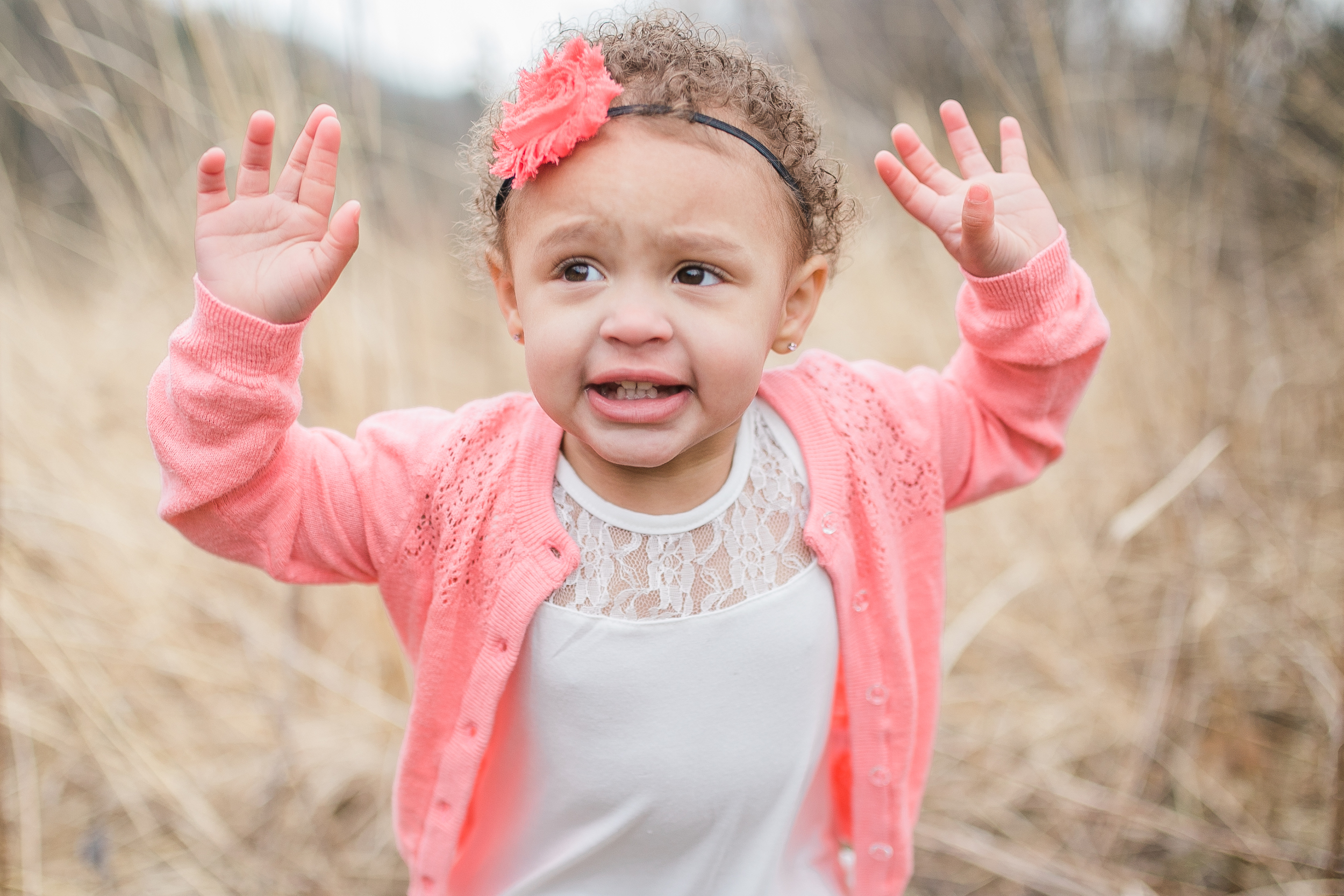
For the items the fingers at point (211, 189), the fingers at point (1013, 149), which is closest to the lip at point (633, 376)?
the fingers at point (211, 189)

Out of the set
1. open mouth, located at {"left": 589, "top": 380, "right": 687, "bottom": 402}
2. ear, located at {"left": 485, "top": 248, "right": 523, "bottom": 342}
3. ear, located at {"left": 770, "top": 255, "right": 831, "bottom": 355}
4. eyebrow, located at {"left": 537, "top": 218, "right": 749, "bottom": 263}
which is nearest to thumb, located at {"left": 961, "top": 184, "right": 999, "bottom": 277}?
ear, located at {"left": 770, "top": 255, "right": 831, "bottom": 355}

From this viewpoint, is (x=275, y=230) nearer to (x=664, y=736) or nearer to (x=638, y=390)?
(x=638, y=390)

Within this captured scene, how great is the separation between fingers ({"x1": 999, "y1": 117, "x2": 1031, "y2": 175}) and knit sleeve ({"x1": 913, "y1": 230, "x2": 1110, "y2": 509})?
10cm

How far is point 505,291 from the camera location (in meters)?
1.11

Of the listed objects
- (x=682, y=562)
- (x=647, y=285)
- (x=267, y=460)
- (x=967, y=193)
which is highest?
(x=967, y=193)

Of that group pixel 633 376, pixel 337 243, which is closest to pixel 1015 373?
pixel 633 376

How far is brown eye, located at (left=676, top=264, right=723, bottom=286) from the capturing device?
38.6 inches

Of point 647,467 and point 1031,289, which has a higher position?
point 1031,289

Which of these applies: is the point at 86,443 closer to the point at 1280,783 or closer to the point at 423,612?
the point at 423,612

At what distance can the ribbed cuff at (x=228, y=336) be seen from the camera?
37.3 inches

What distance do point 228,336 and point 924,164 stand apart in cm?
82

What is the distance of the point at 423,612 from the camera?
1.15m

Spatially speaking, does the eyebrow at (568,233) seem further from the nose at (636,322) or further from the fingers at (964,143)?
the fingers at (964,143)

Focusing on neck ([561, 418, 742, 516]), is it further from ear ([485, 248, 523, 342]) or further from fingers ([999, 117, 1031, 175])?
fingers ([999, 117, 1031, 175])
